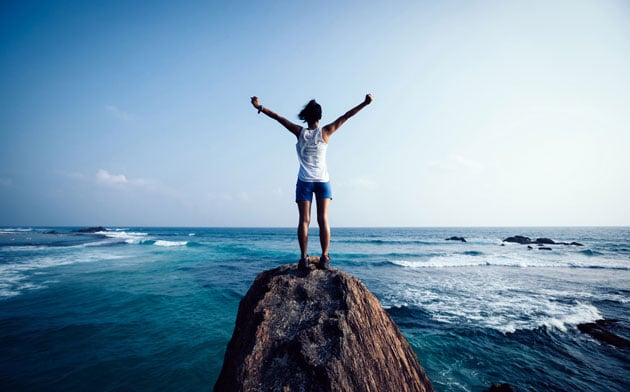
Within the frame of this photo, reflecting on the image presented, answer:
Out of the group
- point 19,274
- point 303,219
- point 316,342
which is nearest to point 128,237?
point 19,274

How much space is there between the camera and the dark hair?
12.7ft

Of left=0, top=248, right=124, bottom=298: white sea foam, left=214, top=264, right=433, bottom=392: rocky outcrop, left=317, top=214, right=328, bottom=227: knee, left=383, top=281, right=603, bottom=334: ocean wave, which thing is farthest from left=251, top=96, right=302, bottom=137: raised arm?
left=0, top=248, right=124, bottom=298: white sea foam

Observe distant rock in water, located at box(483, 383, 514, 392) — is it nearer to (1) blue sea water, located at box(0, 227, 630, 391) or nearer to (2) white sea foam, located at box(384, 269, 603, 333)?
(1) blue sea water, located at box(0, 227, 630, 391)

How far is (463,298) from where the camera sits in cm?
1198

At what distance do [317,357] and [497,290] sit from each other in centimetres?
1512

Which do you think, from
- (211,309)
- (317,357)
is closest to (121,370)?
(211,309)

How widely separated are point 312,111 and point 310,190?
1226mm

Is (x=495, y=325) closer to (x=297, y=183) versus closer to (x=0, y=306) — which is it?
(x=297, y=183)

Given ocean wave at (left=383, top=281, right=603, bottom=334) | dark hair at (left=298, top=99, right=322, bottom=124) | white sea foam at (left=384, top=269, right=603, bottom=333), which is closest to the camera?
dark hair at (left=298, top=99, right=322, bottom=124)

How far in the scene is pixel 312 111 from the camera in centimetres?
388

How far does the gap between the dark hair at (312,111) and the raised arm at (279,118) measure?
0.24 meters

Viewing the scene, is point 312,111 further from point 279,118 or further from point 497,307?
point 497,307

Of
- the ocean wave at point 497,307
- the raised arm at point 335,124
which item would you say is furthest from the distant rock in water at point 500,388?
the raised arm at point 335,124

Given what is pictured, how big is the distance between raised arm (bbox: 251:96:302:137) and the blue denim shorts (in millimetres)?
772
